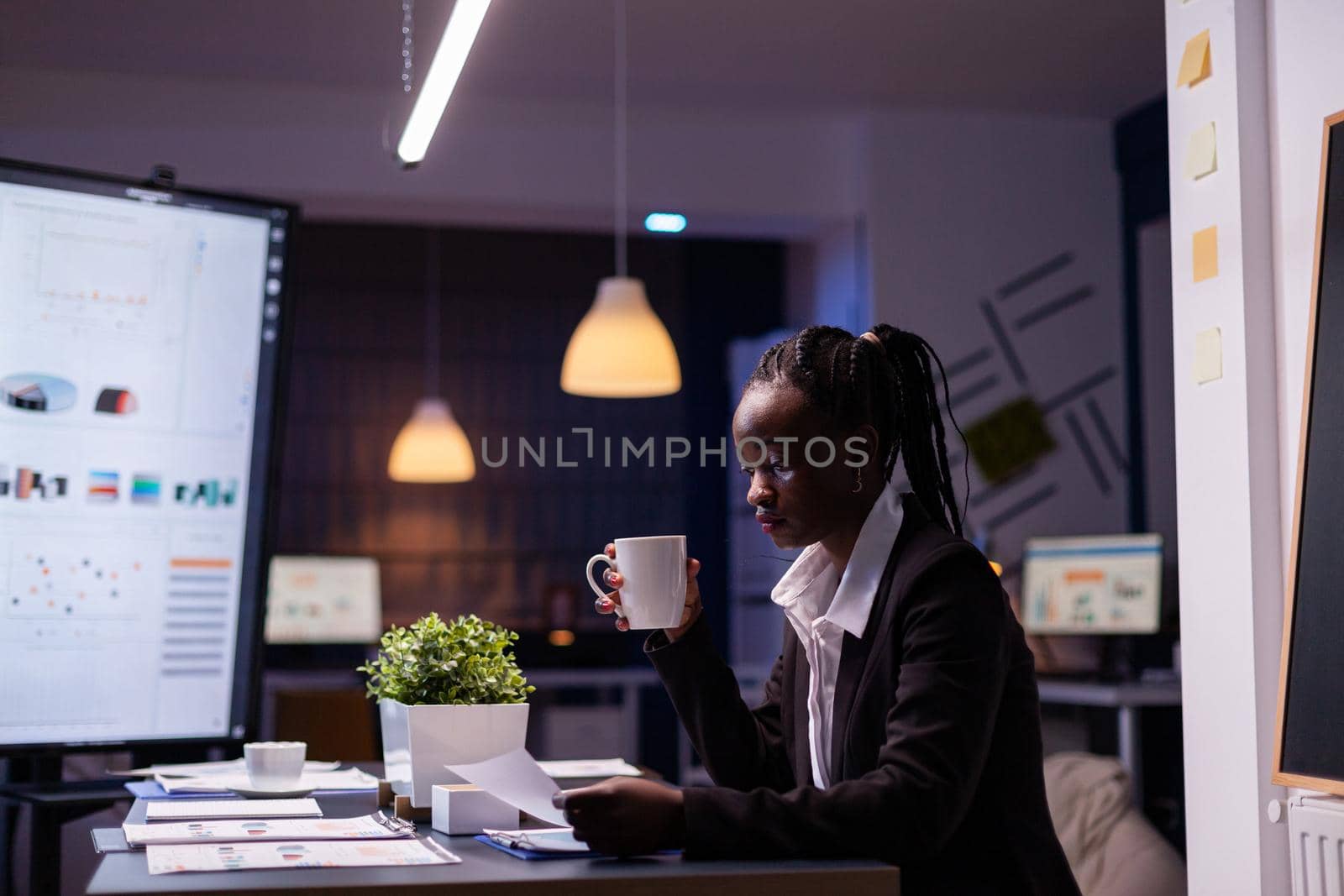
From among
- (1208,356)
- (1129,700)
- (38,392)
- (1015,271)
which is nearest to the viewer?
(1208,356)

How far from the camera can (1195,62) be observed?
7.13 ft

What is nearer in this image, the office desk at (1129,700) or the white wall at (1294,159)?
the white wall at (1294,159)

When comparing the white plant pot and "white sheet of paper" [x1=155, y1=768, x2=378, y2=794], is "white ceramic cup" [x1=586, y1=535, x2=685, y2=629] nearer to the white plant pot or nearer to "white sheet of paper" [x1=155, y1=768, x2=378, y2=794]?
the white plant pot

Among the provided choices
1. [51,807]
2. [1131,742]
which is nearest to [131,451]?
[51,807]

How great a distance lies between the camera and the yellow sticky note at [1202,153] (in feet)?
7.00

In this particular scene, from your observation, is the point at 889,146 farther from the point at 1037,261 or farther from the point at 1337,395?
the point at 1337,395

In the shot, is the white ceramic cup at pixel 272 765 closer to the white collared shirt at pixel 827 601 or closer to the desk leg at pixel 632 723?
the white collared shirt at pixel 827 601

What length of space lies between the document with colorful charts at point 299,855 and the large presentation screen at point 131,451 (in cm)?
116

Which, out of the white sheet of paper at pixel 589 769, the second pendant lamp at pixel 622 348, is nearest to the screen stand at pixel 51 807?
the white sheet of paper at pixel 589 769

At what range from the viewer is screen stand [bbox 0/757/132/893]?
1995 mm

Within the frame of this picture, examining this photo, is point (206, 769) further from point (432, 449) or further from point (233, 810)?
point (432, 449)

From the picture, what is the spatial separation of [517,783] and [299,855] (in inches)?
8.0

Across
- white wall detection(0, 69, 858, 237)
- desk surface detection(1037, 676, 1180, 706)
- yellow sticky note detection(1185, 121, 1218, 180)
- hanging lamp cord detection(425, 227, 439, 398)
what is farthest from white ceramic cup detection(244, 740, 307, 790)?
hanging lamp cord detection(425, 227, 439, 398)

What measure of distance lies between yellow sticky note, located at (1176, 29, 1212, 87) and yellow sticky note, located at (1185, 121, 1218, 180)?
8 centimetres
